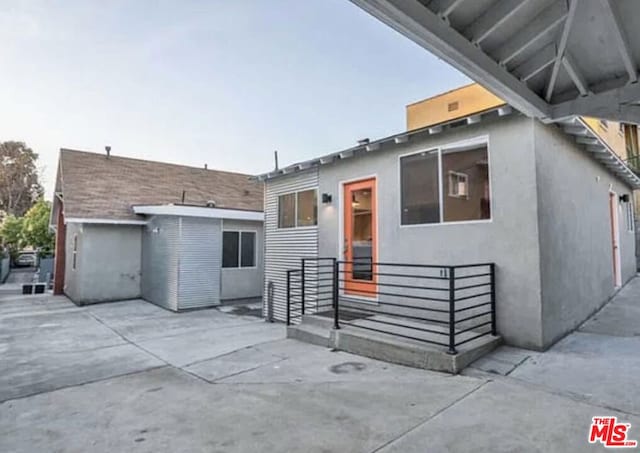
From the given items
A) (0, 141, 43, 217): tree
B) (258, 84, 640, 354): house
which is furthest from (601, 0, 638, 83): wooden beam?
(0, 141, 43, 217): tree

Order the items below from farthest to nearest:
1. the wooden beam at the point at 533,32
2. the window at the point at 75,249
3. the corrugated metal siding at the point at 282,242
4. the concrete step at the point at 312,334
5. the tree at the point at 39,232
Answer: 1. the tree at the point at 39,232
2. the window at the point at 75,249
3. the corrugated metal siding at the point at 282,242
4. the concrete step at the point at 312,334
5. the wooden beam at the point at 533,32

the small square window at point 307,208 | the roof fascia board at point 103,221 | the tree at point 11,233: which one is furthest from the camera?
the tree at point 11,233

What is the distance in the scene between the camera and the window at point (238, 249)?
442 inches

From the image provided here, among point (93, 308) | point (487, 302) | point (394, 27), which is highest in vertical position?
point (394, 27)

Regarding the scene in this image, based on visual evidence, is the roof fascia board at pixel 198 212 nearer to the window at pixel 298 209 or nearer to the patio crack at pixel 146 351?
the window at pixel 298 209

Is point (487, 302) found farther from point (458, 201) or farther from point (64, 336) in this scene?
point (64, 336)

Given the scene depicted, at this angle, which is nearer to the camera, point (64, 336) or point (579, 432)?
point (579, 432)

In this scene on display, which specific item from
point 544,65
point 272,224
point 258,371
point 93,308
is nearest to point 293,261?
point 272,224

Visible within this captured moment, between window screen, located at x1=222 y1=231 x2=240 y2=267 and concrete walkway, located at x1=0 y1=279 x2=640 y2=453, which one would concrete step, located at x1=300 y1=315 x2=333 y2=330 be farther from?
window screen, located at x1=222 y1=231 x2=240 y2=267

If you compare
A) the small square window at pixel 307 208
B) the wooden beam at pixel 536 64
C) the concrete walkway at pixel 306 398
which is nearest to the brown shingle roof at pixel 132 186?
the small square window at pixel 307 208

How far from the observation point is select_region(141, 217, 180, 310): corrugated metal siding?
10133mm

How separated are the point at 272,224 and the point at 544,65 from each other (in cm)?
650

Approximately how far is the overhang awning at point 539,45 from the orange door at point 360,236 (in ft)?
10.1

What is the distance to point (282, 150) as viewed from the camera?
19.1 metres
